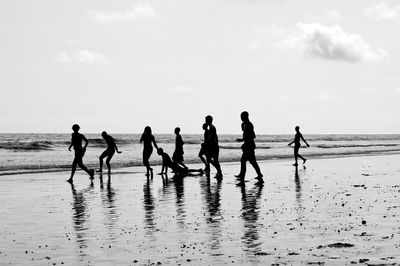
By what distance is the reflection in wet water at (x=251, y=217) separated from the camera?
7957 mm

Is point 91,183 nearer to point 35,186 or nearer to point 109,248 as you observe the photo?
point 35,186

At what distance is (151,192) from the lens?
16.1 meters

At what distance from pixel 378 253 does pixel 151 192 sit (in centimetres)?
957

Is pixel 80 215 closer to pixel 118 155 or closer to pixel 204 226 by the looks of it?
pixel 204 226

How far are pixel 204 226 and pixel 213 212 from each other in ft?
5.93

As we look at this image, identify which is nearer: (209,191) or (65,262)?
(65,262)

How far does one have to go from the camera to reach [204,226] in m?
9.68

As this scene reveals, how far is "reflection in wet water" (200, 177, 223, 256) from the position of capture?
26.8 feet

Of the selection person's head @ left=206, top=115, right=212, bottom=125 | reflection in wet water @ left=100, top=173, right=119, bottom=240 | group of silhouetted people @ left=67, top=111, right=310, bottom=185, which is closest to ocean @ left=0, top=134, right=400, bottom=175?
group of silhouetted people @ left=67, top=111, right=310, bottom=185

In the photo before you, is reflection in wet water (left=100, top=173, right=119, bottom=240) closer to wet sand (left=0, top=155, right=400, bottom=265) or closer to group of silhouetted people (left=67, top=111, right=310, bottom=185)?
wet sand (left=0, top=155, right=400, bottom=265)

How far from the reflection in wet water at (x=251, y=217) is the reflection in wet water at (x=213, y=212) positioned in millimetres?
400

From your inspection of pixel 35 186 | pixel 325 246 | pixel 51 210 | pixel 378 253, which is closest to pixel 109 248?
pixel 325 246

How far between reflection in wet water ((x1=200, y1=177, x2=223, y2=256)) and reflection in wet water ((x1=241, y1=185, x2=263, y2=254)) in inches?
15.8

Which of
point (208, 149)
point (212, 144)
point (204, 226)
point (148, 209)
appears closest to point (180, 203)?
point (148, 209)
